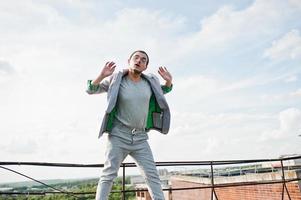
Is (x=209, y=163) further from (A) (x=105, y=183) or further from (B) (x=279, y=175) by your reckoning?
(B) (x=279, y=175)

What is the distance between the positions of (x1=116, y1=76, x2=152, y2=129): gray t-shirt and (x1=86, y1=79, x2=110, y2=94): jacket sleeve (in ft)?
0.43

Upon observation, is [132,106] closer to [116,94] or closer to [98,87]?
[116,94]

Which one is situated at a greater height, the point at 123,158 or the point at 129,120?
the point at 129,120

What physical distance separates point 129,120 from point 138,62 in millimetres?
491

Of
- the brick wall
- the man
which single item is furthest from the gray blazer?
the brick wall

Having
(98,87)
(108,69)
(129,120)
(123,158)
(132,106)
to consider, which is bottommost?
(123,158)

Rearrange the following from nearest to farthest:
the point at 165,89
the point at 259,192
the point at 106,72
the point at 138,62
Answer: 1. the point at 106,72
2. the point at 138,62
3. the point at 165,89
4. the point at 259,192

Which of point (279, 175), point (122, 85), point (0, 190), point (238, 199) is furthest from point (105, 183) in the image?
point (238, 199)

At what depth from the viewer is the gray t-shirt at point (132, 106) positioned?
224 centimetres

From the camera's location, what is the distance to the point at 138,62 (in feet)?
7.77

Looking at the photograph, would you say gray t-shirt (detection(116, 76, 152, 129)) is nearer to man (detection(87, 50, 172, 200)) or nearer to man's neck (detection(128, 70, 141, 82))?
man (detection(87, 50, 172, 200))

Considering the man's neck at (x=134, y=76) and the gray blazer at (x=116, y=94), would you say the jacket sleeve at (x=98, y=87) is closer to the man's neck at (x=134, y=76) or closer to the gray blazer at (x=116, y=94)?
the gray blazer at (x=116, y=94)

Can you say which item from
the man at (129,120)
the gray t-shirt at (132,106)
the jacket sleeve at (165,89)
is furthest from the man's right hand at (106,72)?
the jacket sleeve at (165,89)

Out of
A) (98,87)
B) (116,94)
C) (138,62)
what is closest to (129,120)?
(116,94)
